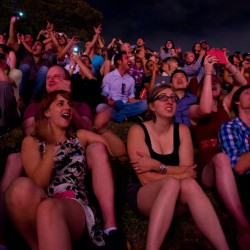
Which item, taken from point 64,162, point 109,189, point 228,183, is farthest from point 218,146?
point 64,162

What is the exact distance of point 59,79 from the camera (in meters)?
4.61

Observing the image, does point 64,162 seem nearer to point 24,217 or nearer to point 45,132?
→ point 45,132

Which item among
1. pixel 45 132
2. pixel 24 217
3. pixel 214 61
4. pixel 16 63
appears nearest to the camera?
pixel 24 217

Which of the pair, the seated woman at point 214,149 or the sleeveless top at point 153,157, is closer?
the seated woman at point 214,149

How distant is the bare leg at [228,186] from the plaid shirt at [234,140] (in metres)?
0.27

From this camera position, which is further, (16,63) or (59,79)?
(16,63)

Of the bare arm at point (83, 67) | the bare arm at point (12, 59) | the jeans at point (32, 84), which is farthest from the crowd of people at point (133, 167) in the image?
the bare arm at point (12, 59)

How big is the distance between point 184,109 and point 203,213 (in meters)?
2.69

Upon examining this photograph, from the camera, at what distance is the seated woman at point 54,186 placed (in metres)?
2.76

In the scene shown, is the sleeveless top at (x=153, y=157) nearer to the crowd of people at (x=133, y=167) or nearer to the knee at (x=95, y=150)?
the crowd of people at (x=133, y=167)

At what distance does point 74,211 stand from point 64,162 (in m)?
0.60

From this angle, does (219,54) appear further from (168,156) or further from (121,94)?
(121,94)

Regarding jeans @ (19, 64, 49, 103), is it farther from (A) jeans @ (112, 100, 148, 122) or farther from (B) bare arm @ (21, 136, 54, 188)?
(B) bare arm @ (21, 136, 54, 188)

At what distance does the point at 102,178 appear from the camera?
3504 millimetres
